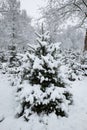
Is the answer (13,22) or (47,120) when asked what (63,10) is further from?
(13,22)

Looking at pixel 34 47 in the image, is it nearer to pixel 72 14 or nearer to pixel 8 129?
pixel 8 129

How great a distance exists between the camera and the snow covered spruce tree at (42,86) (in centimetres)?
478

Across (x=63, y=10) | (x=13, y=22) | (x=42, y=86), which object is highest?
(x=63, y=10)

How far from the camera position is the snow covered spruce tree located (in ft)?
15.7

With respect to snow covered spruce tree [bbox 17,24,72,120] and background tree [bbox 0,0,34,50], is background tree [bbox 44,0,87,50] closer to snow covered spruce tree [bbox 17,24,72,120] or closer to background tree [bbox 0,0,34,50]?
snow covered spruce tree [bbox 17,24,72,120]

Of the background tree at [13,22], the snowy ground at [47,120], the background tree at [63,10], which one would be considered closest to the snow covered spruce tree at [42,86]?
the snowy ground at [47,120]

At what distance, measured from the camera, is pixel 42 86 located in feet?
16.7

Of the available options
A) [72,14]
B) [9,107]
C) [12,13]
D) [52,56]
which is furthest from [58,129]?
[12,13]

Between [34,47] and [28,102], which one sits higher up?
[34,47]

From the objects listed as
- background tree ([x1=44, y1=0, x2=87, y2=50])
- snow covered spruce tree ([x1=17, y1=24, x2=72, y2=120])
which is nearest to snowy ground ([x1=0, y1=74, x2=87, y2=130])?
snow covered spruce tree ([x1=17, y1=24, x2=72, y2=120])

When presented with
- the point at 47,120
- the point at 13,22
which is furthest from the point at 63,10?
the point at 13,22

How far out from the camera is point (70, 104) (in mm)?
5492

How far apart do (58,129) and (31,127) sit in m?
0.74

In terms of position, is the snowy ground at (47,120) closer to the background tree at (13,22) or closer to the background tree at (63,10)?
the background tree at (63,10)
